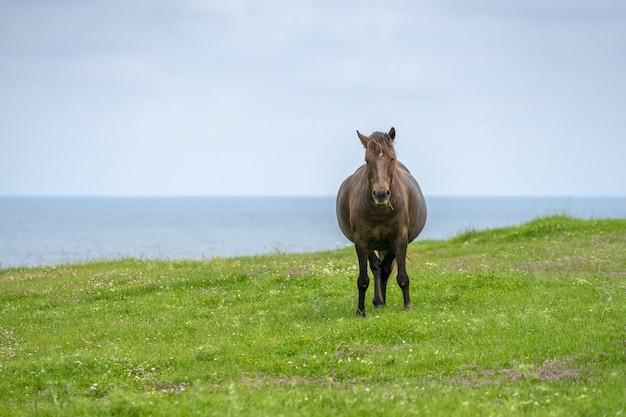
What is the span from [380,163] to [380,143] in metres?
0.46

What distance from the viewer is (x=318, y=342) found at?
1396cm

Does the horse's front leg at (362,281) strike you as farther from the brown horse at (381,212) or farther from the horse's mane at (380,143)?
the horse's mane at (380,143)

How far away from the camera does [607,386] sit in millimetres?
10453

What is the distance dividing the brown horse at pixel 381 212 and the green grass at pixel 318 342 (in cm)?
96

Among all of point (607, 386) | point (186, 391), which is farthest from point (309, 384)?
point (607, 386)

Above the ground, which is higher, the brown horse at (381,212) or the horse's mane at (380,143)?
the horse's mane at (380,143)

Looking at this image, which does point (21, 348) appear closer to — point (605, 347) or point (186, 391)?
point (186, 391)

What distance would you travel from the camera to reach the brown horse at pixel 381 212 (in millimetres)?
15227

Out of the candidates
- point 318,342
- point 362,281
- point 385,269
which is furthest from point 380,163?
point 318,342

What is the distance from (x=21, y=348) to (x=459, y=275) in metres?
11.5

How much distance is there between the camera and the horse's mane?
15218mm

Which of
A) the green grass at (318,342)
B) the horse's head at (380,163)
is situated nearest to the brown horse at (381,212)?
the horse's head at (380,163)

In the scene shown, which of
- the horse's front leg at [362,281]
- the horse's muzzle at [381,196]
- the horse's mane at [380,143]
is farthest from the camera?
the horse's front leg at [362,281]

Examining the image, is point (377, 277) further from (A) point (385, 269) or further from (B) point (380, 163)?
(B) point (380, 163)
